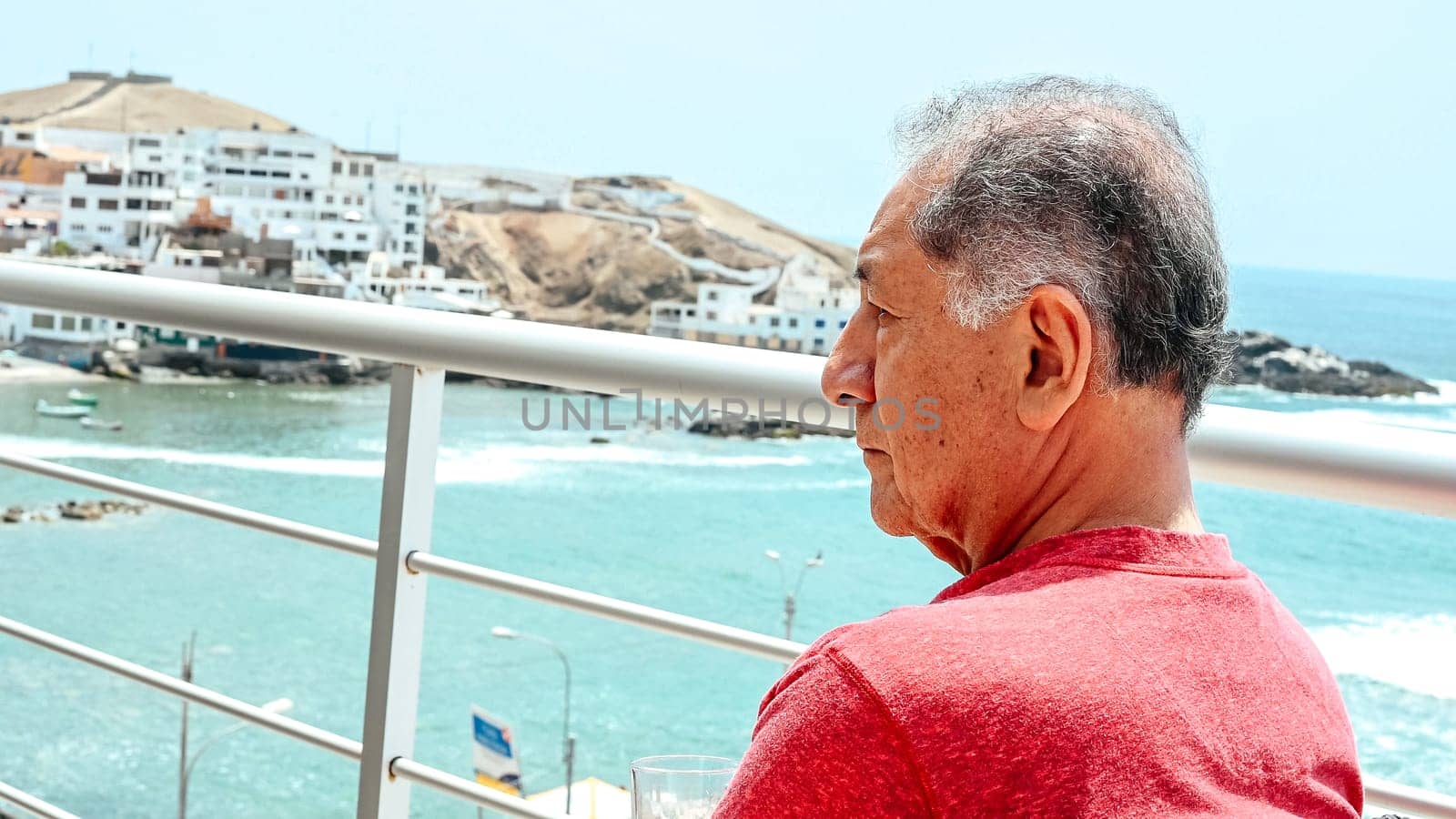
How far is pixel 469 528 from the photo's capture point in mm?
26953

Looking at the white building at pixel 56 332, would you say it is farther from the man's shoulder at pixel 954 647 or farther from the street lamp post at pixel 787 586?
the man's shoulder at pixel 954 647

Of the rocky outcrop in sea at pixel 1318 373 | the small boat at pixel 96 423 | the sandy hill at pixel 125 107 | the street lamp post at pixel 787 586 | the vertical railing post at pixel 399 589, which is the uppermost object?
the sandy hill at pixel 125 107

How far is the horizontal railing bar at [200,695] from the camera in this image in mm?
1428

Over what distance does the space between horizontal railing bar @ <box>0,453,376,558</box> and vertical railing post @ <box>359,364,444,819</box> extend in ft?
0.14

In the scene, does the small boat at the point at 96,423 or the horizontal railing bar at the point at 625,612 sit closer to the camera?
the horizontal railing bar at the point at 625,612

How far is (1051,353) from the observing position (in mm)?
717

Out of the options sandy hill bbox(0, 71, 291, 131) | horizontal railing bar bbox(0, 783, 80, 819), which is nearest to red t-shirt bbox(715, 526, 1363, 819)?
horizontal railing bar bbox(0, 783, 80, 819)

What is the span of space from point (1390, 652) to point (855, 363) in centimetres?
2327

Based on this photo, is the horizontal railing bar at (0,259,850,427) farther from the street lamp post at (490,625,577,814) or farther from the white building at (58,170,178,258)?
the white building at (58,170,178,258)

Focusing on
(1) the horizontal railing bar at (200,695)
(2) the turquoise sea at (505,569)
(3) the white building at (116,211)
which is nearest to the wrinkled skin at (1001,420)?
(1) the horizontal railing bar at (200,695)

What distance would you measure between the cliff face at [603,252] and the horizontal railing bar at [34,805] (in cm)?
2793

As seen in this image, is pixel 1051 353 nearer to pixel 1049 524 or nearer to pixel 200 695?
pixel 1049 524

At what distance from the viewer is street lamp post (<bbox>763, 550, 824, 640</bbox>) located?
25202mm

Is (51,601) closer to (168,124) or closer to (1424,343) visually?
(168,124)
